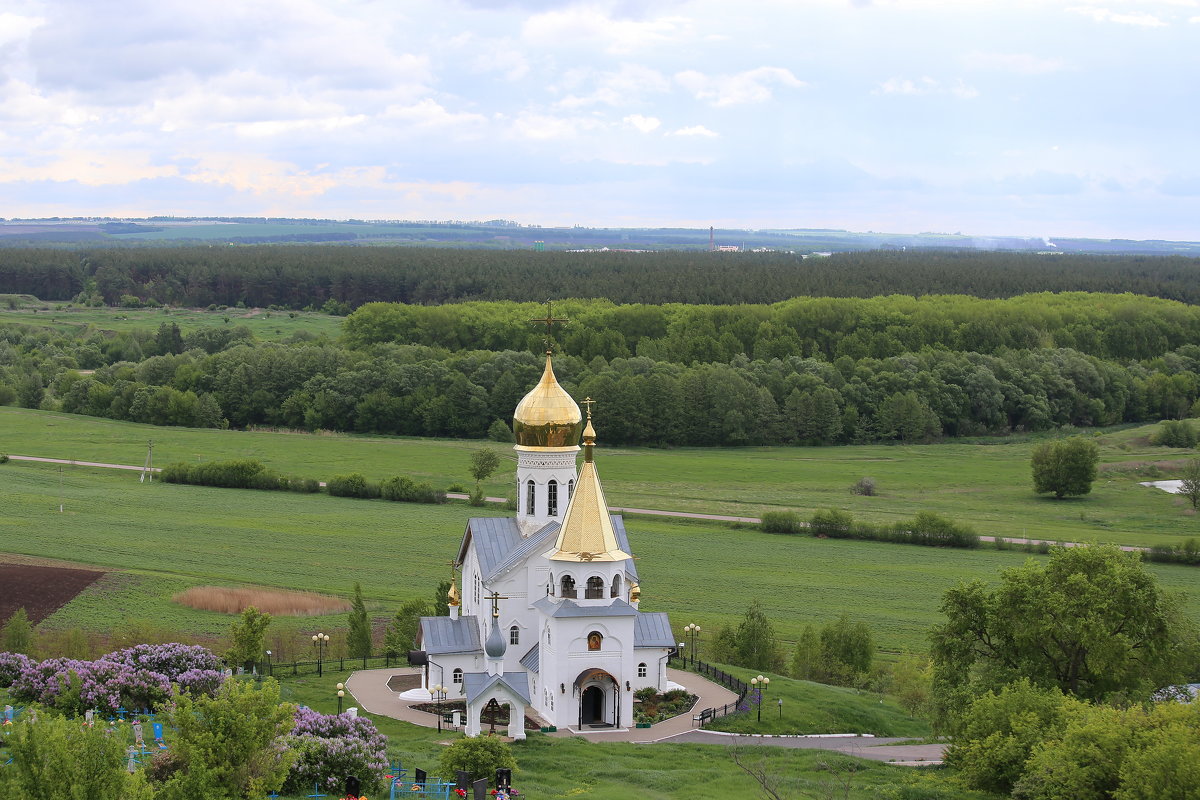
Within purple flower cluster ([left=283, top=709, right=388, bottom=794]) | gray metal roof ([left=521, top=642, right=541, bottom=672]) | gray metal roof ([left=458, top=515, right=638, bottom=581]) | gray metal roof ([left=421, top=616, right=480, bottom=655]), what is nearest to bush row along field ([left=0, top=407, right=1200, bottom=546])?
gray metal roof ([left=458, top=515, right=638, bottom=581])

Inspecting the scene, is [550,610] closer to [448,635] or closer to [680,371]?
[448,635]

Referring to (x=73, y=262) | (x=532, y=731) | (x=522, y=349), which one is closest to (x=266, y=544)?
(x=532, y=731)

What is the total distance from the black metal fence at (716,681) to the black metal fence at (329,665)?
319 inches

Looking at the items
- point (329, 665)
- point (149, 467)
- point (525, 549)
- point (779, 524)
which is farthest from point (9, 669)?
point (149, 467)

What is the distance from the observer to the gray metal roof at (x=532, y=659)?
38469 millimetres

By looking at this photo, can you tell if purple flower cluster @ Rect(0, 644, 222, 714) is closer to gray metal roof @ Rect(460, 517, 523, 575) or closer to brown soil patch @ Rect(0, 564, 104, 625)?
gray metal roof @ Rect(460, 517, 523, 575)

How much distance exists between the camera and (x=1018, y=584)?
33.9m

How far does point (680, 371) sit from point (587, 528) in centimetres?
6884

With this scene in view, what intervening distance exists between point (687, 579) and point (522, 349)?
63.4m

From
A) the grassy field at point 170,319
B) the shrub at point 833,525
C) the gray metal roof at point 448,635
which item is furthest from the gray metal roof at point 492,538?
the grassy field at point 170,319

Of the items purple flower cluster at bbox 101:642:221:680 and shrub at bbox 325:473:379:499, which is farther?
shrub at bbox 325:473:379:499

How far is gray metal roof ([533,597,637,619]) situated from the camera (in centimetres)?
3666

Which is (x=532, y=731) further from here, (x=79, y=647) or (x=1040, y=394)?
(x=1040, y=394)

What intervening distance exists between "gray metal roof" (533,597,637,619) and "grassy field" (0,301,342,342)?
333 feet
